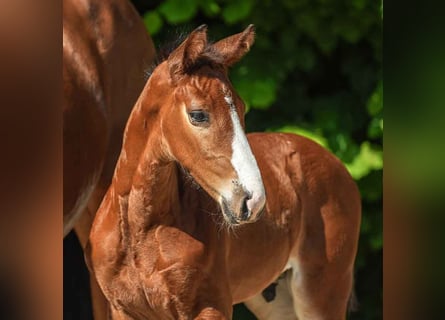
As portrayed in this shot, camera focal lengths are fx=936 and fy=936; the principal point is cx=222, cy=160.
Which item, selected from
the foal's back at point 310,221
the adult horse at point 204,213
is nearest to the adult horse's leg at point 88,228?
the adult horse at point 204,213

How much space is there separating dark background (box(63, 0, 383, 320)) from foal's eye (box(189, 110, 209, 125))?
0.86 m

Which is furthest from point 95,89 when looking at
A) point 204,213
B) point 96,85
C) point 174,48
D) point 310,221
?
point 310,221

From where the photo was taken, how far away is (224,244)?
6.18 ft

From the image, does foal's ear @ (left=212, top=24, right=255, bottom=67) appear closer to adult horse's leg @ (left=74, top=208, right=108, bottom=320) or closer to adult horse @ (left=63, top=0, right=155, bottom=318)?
adult horse @ (left=63, top=0, right=155, bottom=318)

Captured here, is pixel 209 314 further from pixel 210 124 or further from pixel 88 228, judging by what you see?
pixel 88 228

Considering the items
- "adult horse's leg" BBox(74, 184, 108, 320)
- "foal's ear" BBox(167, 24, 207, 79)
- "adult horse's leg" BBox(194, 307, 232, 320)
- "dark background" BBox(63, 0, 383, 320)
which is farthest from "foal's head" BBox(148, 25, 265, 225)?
"dark background" BBox(63, 0, 383, 320)

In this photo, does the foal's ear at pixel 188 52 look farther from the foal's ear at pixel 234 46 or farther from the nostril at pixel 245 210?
the nostril at pixel 245 210

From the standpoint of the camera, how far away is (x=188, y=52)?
1.71 m

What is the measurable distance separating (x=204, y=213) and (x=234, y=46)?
335mm

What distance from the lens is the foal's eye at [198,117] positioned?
1.68 m

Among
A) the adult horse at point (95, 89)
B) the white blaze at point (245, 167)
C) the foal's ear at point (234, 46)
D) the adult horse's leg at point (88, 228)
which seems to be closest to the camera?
the white blaze at point (245, 167)
